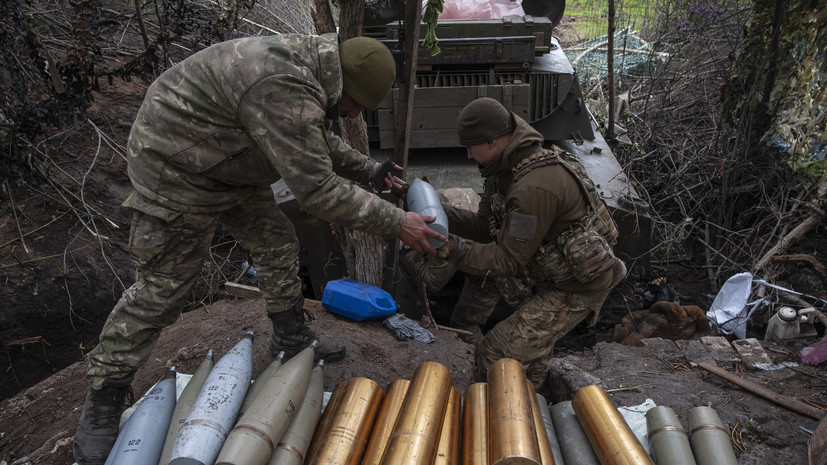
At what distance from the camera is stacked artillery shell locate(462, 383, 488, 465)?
2025mm

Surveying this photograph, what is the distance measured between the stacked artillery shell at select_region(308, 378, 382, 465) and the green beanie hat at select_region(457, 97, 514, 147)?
1498 mm

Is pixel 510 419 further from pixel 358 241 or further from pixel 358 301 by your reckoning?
pixel 358 241

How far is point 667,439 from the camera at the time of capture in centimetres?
210

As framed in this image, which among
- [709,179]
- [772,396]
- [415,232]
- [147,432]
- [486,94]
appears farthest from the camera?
[709,179]

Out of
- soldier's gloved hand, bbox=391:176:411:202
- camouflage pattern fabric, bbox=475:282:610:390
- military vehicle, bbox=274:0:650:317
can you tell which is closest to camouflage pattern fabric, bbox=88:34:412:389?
soldier's gloved hand, bbox=391:176:411:202

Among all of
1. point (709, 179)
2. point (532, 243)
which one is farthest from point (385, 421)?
point (709, 179)

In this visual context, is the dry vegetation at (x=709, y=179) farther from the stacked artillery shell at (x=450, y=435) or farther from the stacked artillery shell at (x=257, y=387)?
the stacked artillery shell at (x=257, y=387)

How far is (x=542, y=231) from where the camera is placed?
2.98 metres

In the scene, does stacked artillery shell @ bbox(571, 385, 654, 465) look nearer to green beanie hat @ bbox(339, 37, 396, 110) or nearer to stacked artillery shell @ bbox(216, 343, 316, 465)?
stacked artillery shell @ bbox(216, 343, 316, 465)

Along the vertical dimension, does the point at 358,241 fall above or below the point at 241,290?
above

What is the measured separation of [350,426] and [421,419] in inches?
11.7

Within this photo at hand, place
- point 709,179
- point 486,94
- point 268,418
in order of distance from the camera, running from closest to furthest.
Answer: point 268,418
point 486,94
point 709,179

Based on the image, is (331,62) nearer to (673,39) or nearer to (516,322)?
(516,322)

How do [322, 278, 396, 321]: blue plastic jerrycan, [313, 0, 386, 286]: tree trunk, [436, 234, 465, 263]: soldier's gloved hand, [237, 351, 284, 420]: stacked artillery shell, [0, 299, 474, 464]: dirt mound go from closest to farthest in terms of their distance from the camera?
[237, 351, 284, 420]: stacked artillery shell, [0, 299, 474, 464]: dirt mound, [436, 234, 465, 263]: soldier's gloved hand, [313, 0, 386, 286]: tree trunk, [322, 278, 396, 321]: blue plastic jerrycan
